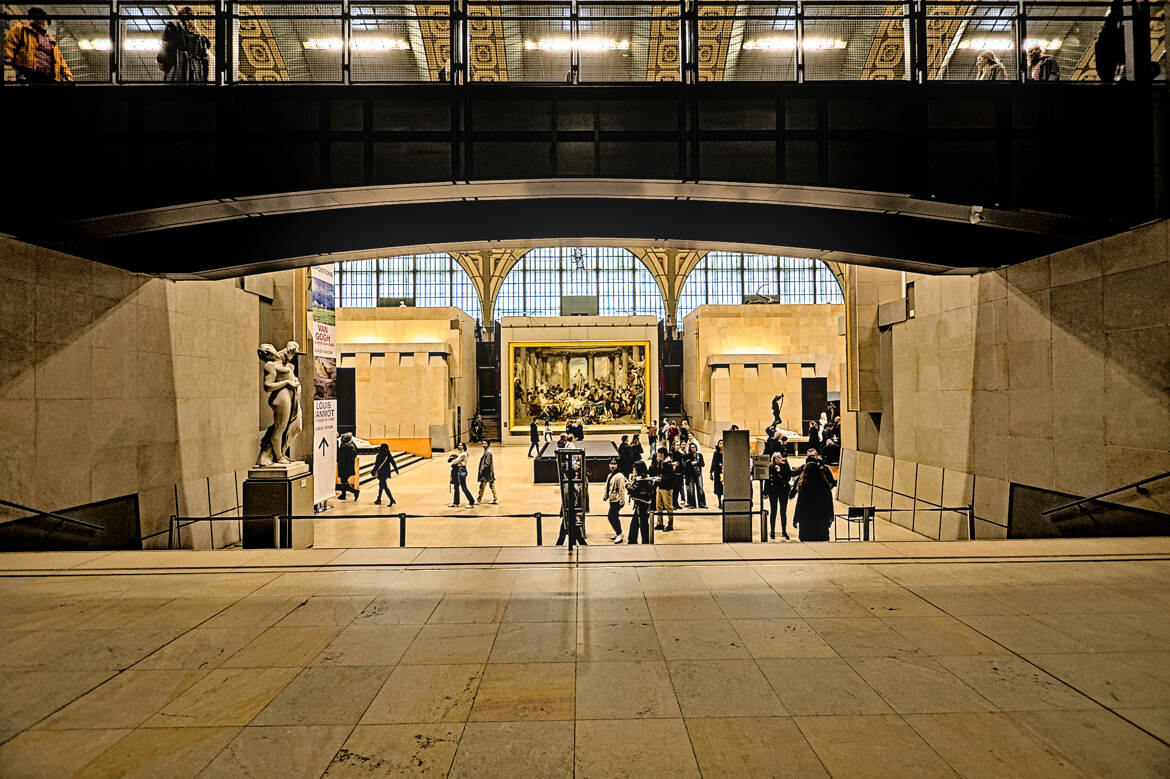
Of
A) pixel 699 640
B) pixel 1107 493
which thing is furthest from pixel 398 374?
pixel 1107 493

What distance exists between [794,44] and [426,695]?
30.0 feet

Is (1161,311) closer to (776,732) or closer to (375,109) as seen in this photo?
(776,732)

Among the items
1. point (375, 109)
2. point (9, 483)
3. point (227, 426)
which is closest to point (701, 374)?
point (227, 426)

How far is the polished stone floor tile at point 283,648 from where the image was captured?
193 inches

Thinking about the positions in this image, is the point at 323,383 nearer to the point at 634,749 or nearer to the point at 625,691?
the point at 625,691

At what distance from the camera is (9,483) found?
8.26 meters

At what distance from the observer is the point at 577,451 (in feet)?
38.0

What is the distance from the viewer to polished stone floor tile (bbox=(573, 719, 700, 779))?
11.3 ft

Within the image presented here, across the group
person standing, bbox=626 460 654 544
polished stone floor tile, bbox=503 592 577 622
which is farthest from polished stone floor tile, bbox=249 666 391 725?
person standing, bbox=626 460 654 544

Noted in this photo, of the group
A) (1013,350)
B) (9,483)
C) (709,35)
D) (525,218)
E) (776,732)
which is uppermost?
(709,35)

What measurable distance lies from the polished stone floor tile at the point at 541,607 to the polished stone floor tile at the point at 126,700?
2.71m

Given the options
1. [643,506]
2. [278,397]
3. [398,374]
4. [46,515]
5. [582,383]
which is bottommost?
[643,506]

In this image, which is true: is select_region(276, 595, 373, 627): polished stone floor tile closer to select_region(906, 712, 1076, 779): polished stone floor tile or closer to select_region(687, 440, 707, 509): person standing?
select_region(906, 712, 1076, 779): polished stone floor tile

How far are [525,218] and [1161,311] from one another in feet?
31.0
